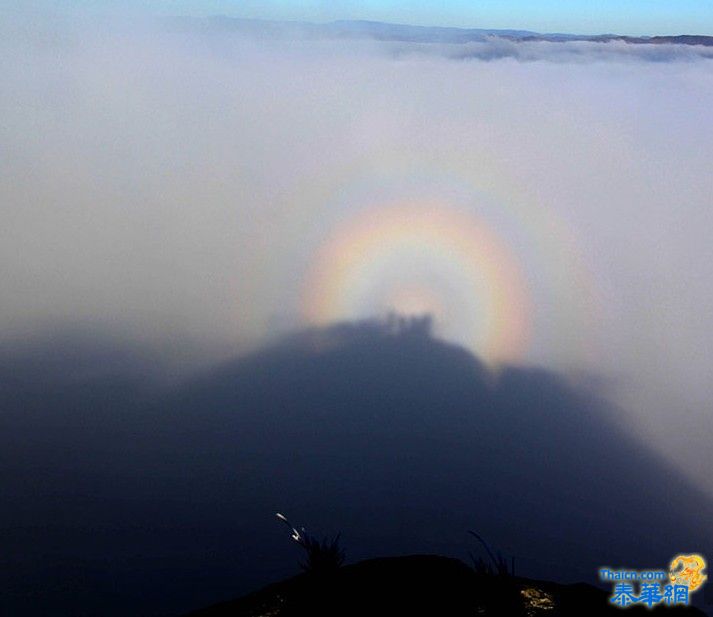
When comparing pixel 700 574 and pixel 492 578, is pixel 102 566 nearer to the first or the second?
pixel 492 578

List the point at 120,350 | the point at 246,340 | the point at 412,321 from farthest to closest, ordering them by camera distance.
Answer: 1. the point at 412,321
2. the point at 246,340
3. the point at 120,350

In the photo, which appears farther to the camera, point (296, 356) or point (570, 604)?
point (296, 356)

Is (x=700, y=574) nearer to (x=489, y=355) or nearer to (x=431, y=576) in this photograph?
(x=431, y=576)

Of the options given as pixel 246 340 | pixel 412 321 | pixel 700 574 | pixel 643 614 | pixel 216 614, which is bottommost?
pixel 216 614

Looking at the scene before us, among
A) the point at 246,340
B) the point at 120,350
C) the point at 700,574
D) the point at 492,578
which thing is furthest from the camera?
the point at 246,340

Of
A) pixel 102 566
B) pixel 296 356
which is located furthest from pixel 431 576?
pixel 296 356

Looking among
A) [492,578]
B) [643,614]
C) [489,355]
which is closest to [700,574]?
[643,614]

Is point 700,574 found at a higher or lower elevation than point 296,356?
lower
